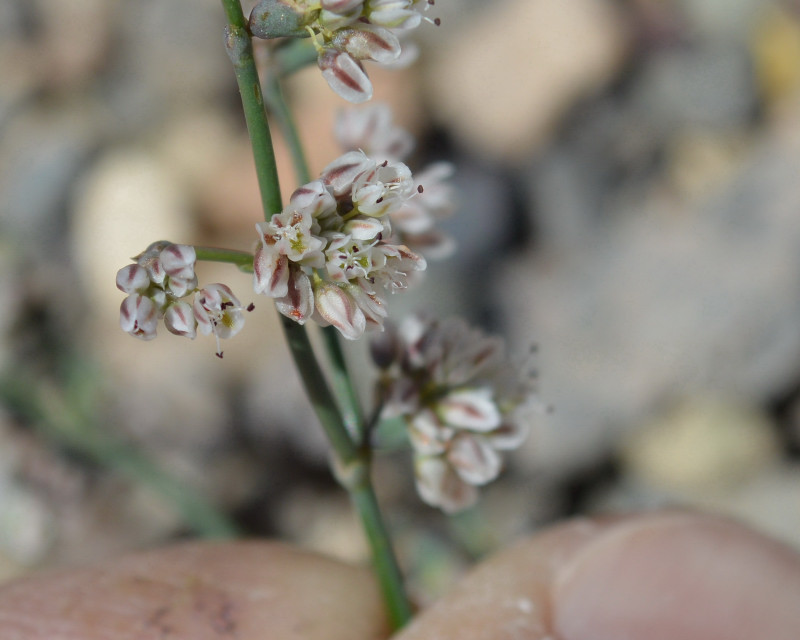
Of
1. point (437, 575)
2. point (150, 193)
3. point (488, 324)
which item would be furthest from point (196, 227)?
point (437, 575)

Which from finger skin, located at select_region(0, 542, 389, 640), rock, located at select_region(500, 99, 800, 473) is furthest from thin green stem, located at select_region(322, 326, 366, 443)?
rock, located at select_region(500, 99, 800, 473)

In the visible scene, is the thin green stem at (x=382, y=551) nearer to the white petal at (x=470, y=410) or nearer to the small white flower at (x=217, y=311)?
the white petal at (x=470, y=410)

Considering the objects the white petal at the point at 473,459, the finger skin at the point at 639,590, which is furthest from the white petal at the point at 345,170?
the finger skin at the point at 639,590

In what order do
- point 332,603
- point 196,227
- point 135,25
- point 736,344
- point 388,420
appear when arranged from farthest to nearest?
point 135,25
point 196,227
point 736,344
point 332,603
point 388,420

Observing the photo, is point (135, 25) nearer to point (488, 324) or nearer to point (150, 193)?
point (150, 193)

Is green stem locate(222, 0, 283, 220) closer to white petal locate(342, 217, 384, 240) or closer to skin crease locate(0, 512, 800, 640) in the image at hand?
white petal locate(342, 217, 384, 240)

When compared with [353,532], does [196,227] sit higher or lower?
higher
